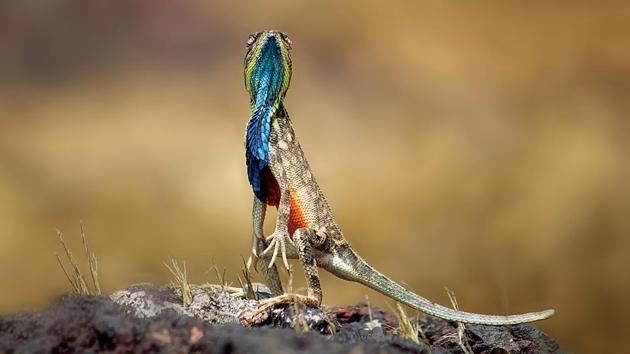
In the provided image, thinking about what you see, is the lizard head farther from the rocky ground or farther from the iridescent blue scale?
the rocky ground

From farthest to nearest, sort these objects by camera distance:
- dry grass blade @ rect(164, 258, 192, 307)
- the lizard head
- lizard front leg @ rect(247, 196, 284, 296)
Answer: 1. lizard front leg @ rect(247, 196, 284, 296)
2. the lizard head
3. dry grass blade @ rect(164, 258, 192, 307)

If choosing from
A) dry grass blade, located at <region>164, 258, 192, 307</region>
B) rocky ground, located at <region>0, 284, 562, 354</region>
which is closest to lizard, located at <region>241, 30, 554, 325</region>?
rocky ground, located at <region>0, 284, 562, 354</region>

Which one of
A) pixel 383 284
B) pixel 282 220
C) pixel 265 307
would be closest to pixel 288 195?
pixel 282 220

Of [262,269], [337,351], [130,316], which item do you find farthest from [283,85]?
[337,351]

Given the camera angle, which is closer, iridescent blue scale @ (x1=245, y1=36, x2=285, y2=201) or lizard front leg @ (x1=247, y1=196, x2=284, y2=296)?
iridescent blue scale @ (x1=245, y1=36, x2=285, y2=201)

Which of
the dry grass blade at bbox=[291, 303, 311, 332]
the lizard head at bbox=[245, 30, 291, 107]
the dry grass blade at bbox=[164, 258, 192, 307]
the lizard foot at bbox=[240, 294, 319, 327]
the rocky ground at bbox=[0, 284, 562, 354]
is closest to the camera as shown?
the rocky ground at bbox=[0, 284, 562, 354]

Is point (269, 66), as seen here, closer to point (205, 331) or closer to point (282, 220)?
point (282, 220)

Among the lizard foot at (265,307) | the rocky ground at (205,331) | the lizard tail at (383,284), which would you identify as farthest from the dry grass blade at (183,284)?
the lizard tail at (383,284)
